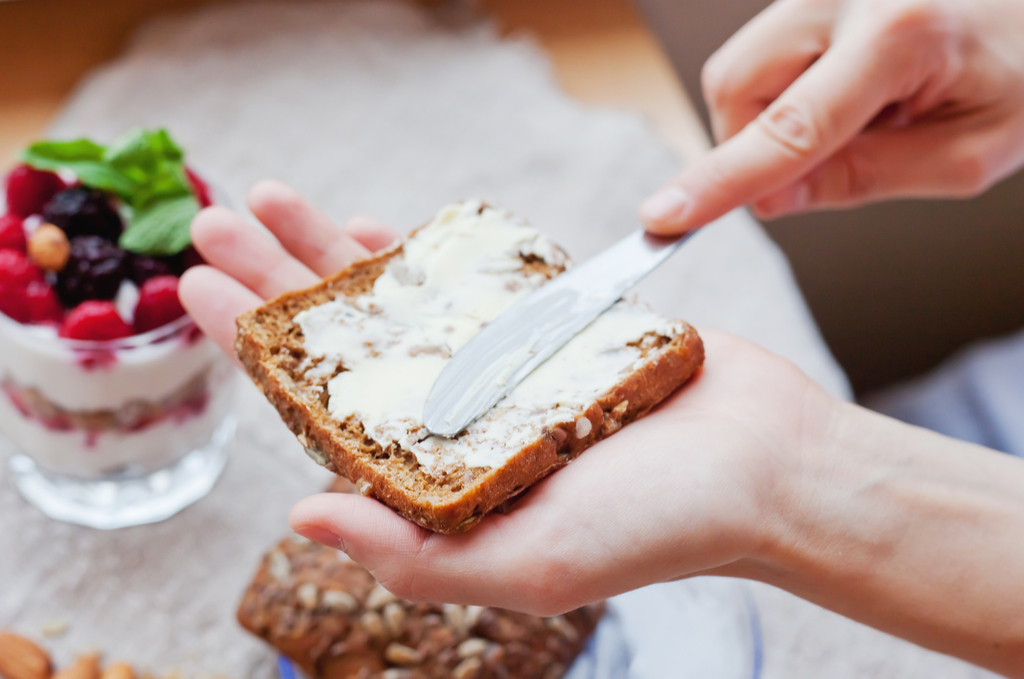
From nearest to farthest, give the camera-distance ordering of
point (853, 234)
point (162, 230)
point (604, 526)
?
point (604, 526) < point (162, 230) < point (853, 234)

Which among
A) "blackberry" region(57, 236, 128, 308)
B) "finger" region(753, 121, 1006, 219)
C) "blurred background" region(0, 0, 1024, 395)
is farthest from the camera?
"blurred background" region(0, 0, 1024, 395)

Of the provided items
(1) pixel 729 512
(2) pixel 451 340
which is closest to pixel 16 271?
(2) pixel 451 340

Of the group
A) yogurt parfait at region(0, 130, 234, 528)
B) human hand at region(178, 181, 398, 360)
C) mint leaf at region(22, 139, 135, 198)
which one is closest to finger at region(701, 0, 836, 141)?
human hand at region(178, 181, 398, 360)

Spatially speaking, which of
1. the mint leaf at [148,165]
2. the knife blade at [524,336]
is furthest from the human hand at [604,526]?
the mint leaf at [148,165]

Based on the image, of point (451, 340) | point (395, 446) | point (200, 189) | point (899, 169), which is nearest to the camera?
point (395, 446)

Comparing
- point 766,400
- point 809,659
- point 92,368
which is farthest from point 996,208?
point 92,368

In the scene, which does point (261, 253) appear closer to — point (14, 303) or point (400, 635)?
point (14, 303)

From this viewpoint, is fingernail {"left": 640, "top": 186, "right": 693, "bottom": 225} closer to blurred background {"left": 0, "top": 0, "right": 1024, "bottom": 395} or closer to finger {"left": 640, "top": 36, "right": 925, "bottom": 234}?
finger {"left": 640, "top": 36, "right": 925, "bottom": 234}
